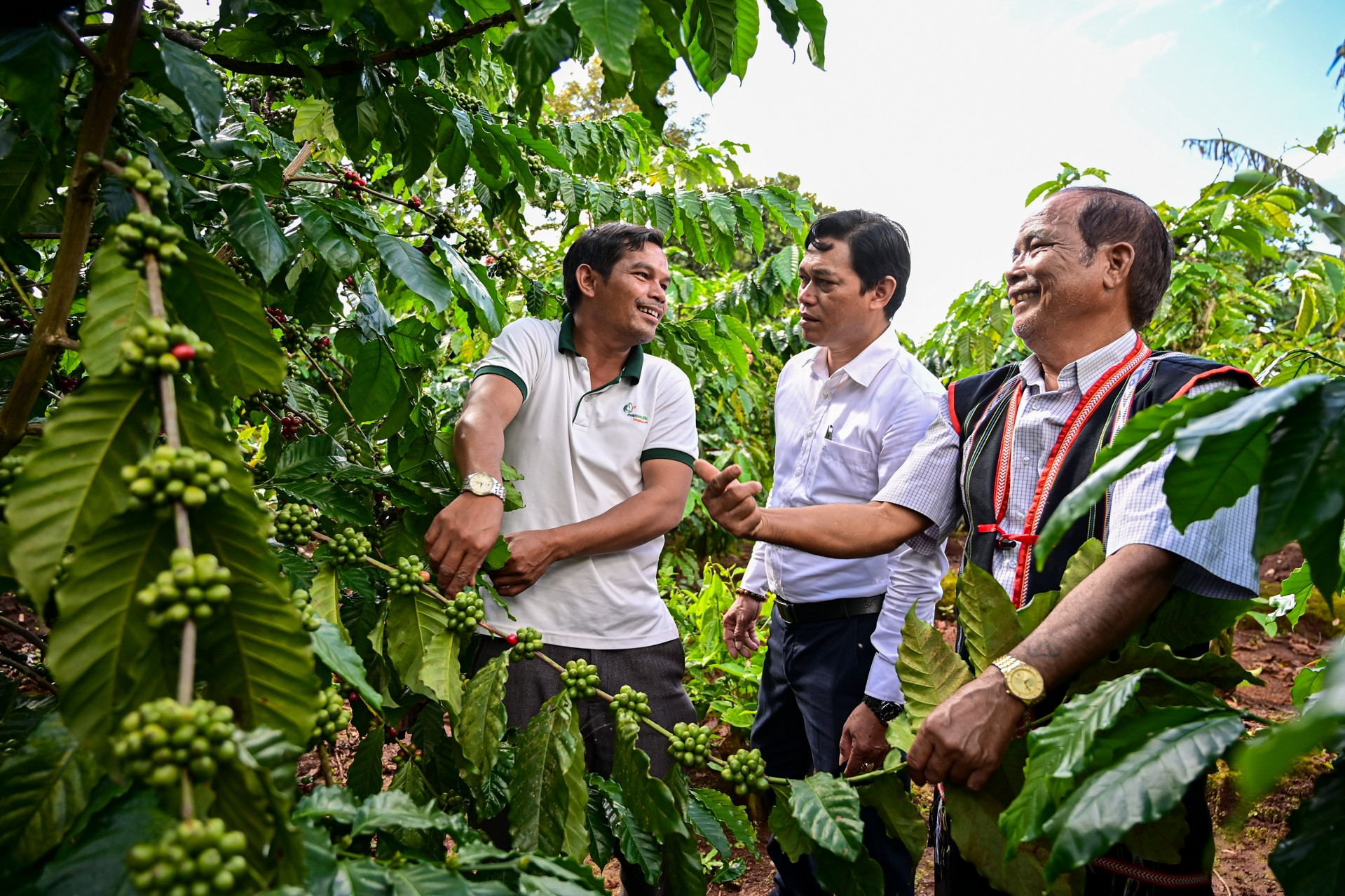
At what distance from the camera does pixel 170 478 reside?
0.65 metres

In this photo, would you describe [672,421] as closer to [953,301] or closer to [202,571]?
[202,571]

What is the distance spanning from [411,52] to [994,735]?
128 centimetres

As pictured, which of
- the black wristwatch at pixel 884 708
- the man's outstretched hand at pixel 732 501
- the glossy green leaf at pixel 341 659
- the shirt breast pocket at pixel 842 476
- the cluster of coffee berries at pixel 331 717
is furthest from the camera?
the shirt breast pocket at pixel 842 476

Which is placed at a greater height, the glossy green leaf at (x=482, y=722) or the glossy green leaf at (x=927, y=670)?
the glossy green leaf at (x=482, y=722)

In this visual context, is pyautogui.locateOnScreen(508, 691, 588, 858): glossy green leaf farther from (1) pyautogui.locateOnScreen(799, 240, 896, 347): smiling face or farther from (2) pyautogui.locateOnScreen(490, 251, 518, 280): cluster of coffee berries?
(1) pyautogui.locateOnScreen(799, 240, 896, 347): smiling face

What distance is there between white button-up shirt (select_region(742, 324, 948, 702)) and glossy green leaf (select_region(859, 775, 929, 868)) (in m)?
1.07

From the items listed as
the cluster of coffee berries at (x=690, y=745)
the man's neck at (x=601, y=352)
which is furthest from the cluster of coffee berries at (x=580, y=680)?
the man's neck at (x=601, y=352)

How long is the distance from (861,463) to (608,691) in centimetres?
102

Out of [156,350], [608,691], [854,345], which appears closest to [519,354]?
[608,691]

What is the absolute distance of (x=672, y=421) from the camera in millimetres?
2566

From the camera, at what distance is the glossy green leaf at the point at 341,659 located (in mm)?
858

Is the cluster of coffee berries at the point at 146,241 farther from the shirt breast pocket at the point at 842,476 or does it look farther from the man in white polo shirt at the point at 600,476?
the shirt breast pocket at the point at 842,476

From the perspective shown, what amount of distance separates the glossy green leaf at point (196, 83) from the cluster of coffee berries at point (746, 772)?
106 cm

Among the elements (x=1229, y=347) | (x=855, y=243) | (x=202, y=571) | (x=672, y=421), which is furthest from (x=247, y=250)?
(x=1229, y=347)
